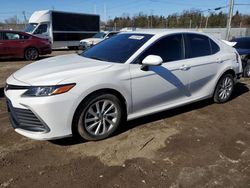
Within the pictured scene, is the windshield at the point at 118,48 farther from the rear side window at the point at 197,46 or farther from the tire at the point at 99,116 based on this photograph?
the rear side window at the point at 197,46

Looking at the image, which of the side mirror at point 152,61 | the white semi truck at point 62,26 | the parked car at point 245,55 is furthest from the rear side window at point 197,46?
the white semi truck at point 62,26

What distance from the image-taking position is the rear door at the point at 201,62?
5141 millimetres

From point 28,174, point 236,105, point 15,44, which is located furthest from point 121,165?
point 15,44

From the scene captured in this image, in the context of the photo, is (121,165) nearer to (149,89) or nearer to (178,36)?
(149,89)

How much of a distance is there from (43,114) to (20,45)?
11.1 m

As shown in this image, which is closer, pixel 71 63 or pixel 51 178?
pixel 51 178

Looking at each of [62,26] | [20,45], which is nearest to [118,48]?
[20,45]

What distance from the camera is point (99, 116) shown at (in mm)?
4102

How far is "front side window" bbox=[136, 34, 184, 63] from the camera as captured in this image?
458cm

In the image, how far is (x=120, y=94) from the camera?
4.21 metres

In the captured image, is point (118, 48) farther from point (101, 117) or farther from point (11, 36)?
point (11, 36)

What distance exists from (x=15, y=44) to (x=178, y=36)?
10554mm

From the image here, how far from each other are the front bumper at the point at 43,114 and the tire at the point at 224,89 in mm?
3429

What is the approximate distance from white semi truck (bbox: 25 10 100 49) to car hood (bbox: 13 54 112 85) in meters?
17.0
